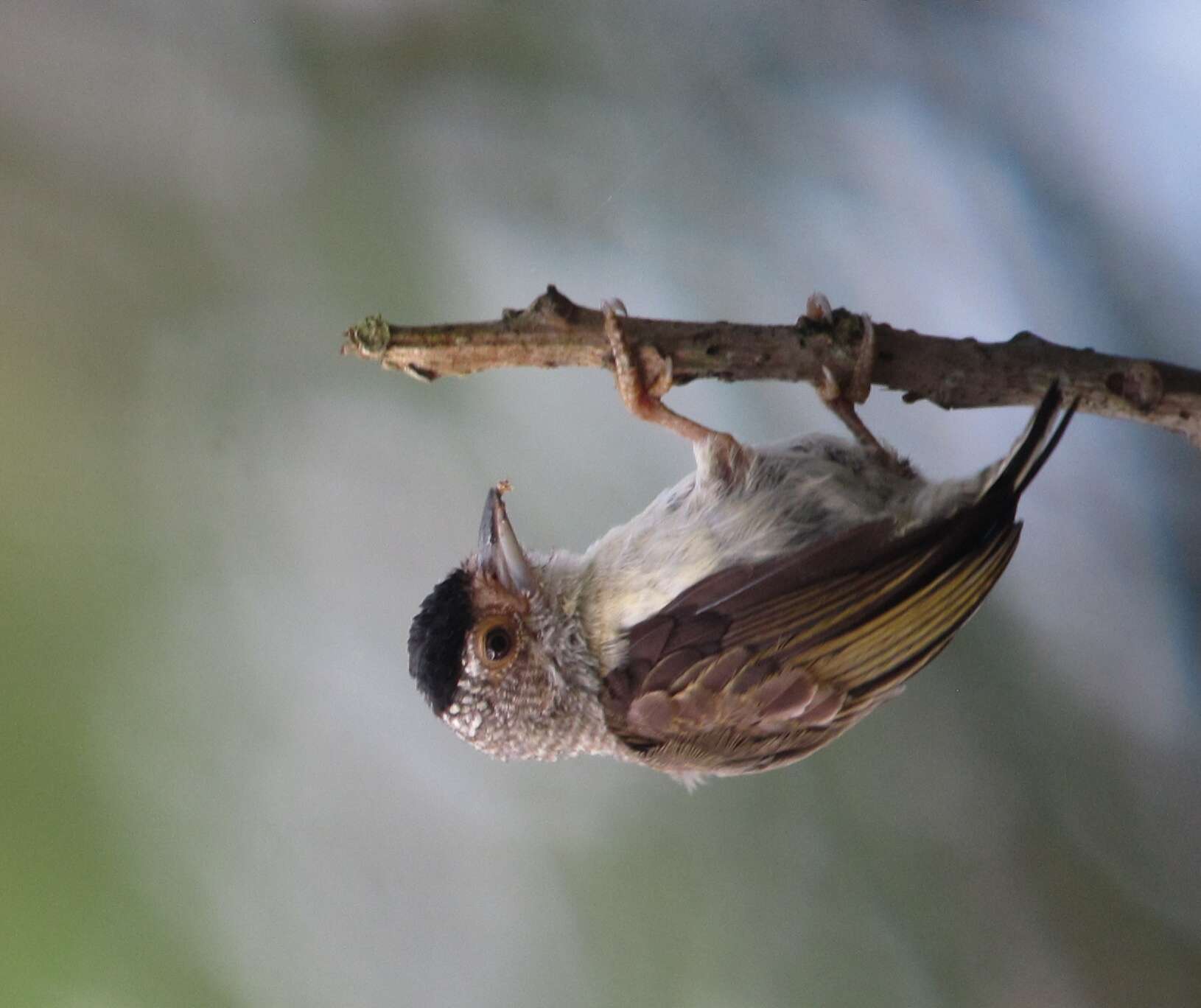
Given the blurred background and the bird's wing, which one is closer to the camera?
the bird's wing

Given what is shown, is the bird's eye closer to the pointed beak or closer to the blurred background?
the pointed beak

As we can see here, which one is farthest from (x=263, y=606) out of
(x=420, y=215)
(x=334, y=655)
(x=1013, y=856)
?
(x=1013, y=856)

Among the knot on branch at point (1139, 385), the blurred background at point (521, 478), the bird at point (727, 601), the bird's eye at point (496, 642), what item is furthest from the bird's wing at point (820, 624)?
the blurred background at point (521, 478)

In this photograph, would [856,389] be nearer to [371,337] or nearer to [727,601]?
[727,601]

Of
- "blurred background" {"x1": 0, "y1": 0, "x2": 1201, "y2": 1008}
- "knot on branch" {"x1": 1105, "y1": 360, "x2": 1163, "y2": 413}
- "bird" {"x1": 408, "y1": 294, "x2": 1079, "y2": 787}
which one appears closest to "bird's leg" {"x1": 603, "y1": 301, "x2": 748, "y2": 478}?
"bird" {"x1": 408, "y1": 294, "x2": 1079, "y2": 787}

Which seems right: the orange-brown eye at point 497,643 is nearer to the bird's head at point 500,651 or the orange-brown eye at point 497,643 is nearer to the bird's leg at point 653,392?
the bird's head at point 500,651

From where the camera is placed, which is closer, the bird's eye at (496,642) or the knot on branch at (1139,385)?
the knot on branch at (1139,385)
